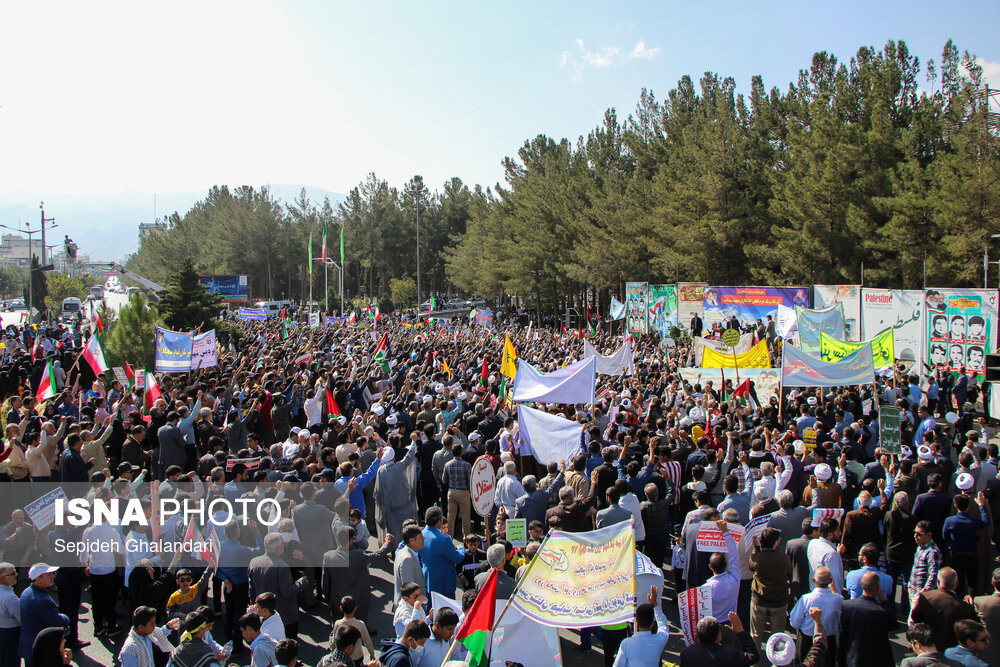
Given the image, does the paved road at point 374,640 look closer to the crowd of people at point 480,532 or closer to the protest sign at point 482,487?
the crowd of people at point 480,532

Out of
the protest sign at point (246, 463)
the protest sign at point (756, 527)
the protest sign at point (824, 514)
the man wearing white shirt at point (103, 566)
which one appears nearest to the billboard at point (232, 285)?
the protest sign at point (246, 463)

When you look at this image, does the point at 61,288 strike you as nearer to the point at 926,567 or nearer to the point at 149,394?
the point at 149,394

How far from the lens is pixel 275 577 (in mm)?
6734

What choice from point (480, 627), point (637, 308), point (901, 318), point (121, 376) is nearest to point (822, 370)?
point (480, 627)

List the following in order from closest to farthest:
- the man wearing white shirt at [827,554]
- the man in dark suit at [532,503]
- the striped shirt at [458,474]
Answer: the man wearing white shirt at [827,554] < the man in dark suit at [532,503] < the striped shirt at [458,474]

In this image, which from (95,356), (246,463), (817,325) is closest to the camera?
(246,463)

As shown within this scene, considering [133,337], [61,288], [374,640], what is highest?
[61,288]

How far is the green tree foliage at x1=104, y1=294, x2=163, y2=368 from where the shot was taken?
914 inches

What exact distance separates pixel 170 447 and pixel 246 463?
2380mm

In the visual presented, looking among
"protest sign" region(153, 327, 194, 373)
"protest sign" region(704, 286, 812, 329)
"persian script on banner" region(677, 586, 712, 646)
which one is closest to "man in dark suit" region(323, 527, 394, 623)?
"persian script on banner" region(677, 586, 712, 646)

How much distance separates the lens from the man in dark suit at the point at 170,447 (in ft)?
35.2

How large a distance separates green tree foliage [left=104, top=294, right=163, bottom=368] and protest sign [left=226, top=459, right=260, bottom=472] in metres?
15.9

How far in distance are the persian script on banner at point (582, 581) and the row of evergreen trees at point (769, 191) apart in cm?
2386

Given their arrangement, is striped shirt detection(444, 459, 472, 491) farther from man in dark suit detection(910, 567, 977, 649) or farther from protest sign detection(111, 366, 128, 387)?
protest sign detection(111, 366, 128, 387)
